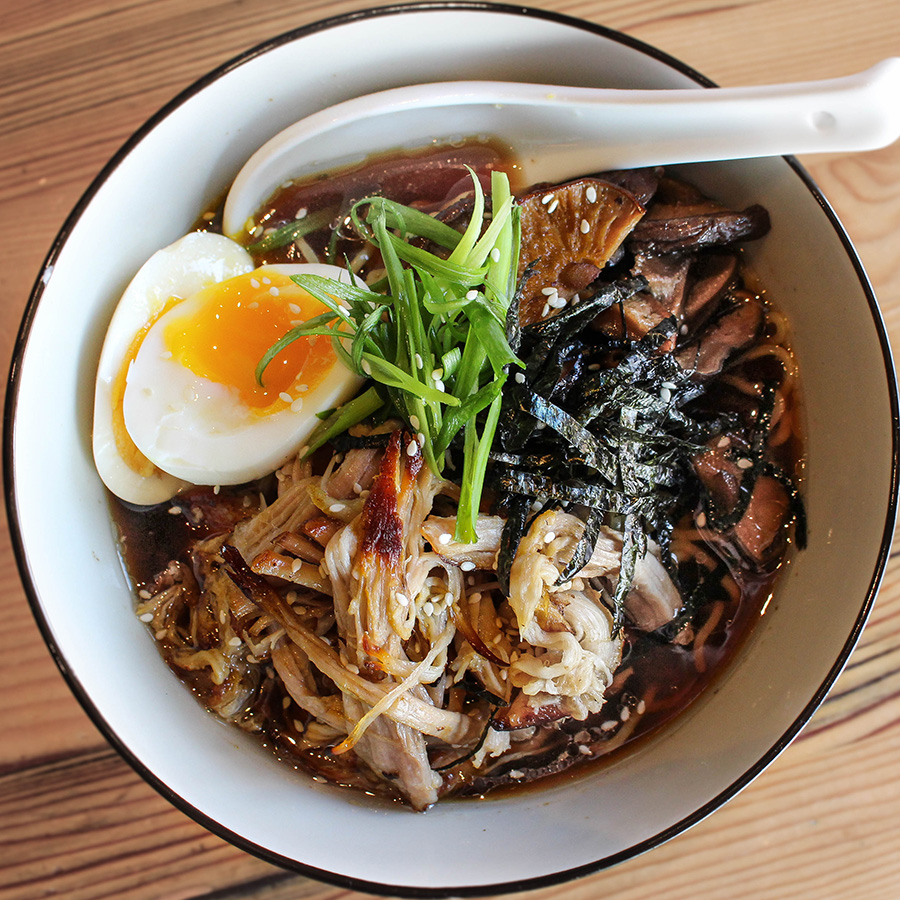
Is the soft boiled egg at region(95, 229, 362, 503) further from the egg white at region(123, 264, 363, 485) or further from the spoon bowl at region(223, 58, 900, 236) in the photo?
the spoon bowl at region(223, 58, 900, 236)

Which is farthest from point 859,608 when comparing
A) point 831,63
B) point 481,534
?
point 831,63

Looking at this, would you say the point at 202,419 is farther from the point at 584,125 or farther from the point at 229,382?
the point at 584,125

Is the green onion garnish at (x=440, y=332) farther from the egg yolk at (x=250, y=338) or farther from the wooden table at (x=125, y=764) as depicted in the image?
the wooden table at (x=125, y=764)

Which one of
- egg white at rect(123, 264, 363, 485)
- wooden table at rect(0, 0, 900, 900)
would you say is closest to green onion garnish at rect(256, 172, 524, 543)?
egg white at rect(123, 264, 363, 485)

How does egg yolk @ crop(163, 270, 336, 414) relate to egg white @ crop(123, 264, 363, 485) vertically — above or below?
above

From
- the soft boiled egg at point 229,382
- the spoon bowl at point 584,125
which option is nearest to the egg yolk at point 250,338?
the soft boiled egg at point 229,382

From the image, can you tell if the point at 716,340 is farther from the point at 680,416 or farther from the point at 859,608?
the point at 859,608

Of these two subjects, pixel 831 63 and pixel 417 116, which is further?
pixel 831 63
